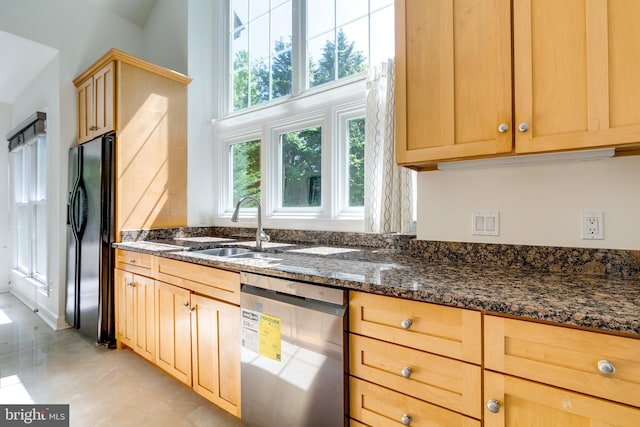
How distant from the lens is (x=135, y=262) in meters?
2.36

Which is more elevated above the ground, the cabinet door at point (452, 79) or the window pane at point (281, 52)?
the window pane at point (281, 52)

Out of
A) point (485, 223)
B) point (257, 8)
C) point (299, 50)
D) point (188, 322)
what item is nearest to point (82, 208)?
point (188, 322)

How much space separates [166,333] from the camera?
6.73 ft

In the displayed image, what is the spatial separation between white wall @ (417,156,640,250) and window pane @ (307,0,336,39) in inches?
62.6

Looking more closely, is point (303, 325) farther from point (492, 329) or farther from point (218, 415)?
point (218, 415)

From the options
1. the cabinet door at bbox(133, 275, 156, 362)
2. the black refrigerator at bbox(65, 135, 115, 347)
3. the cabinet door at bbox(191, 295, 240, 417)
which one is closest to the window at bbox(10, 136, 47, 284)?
the black refrigerator at bbox(65, 135, 115, 347)

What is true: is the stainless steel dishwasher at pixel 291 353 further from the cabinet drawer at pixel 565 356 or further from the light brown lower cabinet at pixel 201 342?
the cabinet drawer at pixel 565 356

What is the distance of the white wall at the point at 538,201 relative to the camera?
120 centimetres

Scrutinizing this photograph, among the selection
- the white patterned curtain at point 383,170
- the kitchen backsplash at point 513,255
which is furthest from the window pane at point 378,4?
the kitchen backsplash at point 513,255

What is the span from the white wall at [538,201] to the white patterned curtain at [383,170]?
175mm

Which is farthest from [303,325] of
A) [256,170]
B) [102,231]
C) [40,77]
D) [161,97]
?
[40,77]

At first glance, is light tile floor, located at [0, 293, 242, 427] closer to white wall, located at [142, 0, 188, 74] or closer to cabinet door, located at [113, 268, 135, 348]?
cabinet door, located at [113, 268, 135, 348]

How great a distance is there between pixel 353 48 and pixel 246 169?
1.44m

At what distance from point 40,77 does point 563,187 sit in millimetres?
4680
